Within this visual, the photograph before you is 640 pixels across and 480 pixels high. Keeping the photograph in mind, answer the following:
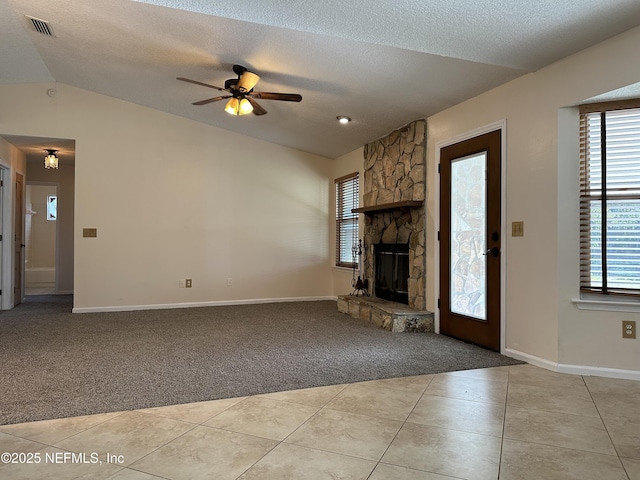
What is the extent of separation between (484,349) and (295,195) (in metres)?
4.04

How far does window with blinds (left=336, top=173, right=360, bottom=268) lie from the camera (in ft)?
21.2

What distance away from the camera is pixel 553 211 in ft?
10.5

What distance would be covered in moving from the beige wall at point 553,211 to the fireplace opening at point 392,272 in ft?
5.33

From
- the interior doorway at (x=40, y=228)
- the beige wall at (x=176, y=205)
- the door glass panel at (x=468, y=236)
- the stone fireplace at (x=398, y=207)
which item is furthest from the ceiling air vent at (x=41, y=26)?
the interior doorway at (x=40, y=228)

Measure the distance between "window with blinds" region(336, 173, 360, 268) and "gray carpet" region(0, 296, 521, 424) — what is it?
1.53 meters

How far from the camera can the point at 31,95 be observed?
5434 millimetres

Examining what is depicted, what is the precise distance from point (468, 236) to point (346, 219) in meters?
2.85

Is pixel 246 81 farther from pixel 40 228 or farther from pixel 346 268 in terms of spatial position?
pixel 40 228

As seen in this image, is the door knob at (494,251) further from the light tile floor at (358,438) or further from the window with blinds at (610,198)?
the light tile floor at (358,438)

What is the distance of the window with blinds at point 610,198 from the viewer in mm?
2990

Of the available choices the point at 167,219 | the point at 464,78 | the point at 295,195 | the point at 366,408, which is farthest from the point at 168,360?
the point at 295,195

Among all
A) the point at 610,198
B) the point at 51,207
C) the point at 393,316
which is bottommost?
the point at 393,316

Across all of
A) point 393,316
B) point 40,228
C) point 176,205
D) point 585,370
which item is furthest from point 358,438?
point 40,228

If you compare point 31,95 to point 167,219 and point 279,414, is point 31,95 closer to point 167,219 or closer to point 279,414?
point 167,219
